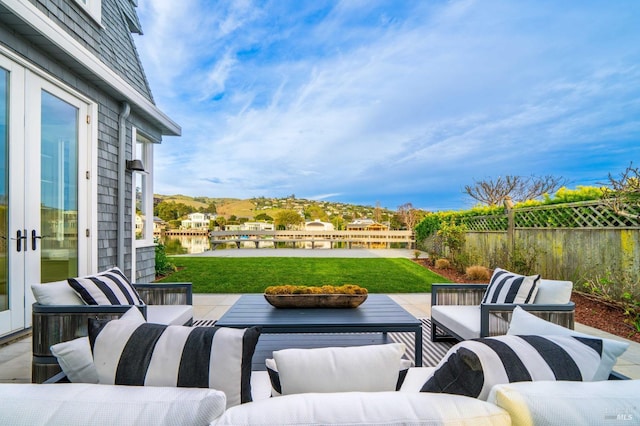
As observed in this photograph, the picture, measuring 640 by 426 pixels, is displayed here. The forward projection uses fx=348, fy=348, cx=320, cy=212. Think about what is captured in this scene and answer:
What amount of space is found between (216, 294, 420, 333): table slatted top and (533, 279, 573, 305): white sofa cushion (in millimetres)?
947

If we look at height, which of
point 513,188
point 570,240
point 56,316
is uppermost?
point 513,188

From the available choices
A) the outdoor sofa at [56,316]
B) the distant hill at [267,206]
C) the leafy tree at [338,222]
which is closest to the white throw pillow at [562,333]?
the outdoor sofa at [56,316]

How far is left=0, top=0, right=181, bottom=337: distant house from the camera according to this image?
10.3 feet

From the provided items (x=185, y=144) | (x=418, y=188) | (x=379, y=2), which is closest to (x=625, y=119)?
(x=379, y=2)

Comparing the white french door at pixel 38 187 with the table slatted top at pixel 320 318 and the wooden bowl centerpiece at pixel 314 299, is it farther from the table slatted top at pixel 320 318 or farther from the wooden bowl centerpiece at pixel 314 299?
the wooden bowl centerpiece at pixel 314 299

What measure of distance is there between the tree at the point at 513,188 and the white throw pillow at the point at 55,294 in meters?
13.5

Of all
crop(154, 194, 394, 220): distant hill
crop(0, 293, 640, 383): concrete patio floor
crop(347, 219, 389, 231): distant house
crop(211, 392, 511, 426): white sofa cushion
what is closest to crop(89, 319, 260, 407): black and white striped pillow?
crop(211, 392, 511, 426): white sofa cushion

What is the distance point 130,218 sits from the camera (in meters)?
5.18

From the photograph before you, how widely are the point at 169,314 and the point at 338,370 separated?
6.86ft

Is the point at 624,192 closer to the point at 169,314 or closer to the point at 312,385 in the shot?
the point at 312,385

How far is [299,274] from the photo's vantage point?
7148mm

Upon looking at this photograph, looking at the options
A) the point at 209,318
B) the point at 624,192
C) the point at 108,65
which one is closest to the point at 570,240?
the point at 624,192

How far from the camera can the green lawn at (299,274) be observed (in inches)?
233

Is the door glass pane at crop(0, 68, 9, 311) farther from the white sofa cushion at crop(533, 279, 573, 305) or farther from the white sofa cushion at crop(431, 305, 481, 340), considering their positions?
the white sofa cushion at crop(533, 279, 573, 305)
